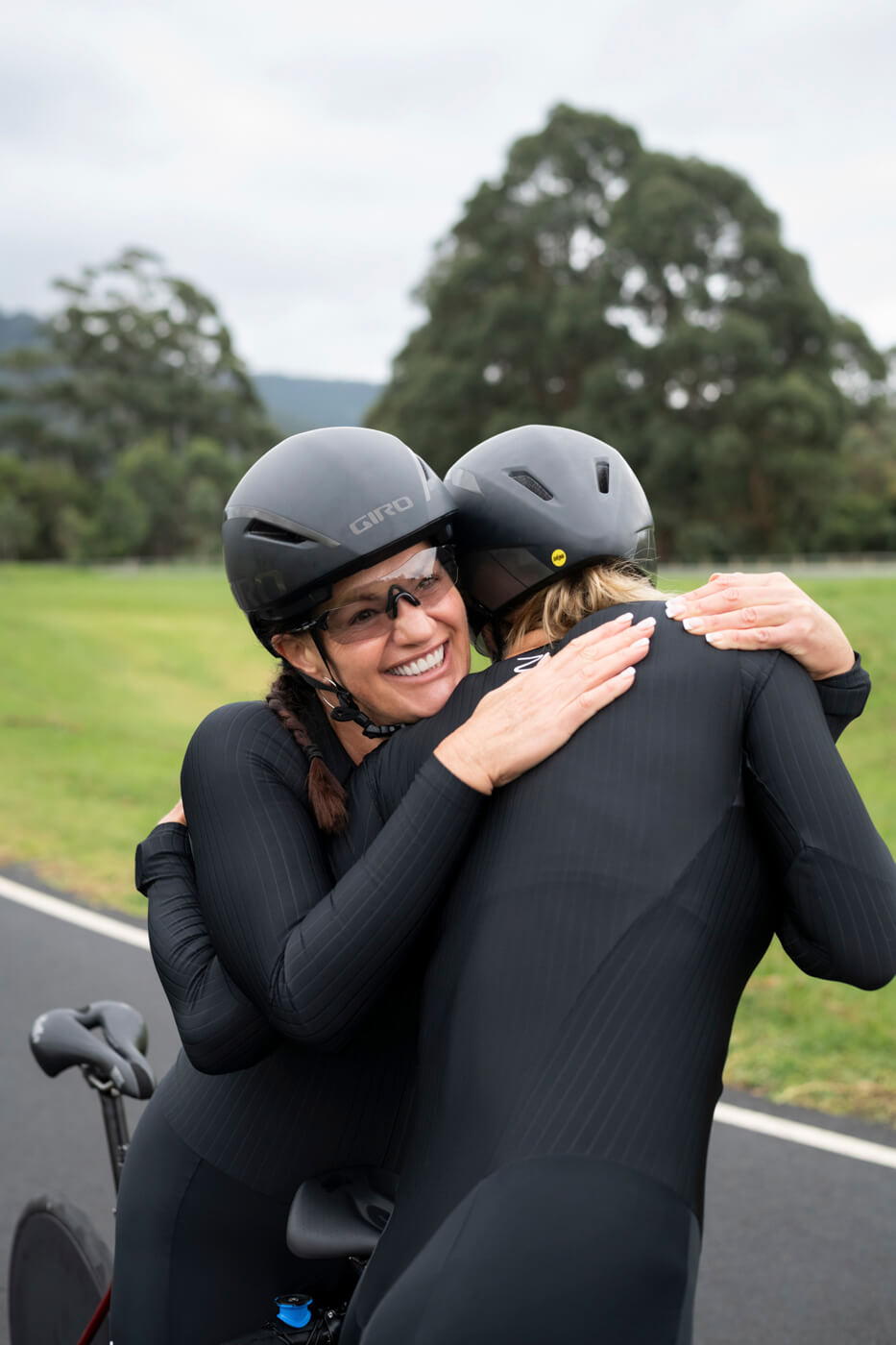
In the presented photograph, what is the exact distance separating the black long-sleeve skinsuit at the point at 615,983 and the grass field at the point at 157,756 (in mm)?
1859

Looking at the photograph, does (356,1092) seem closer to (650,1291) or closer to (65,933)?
(650,1291)

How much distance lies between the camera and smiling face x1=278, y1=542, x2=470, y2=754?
6.82 feet

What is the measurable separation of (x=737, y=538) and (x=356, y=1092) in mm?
41811

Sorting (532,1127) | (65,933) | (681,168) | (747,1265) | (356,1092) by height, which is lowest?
(65,933)

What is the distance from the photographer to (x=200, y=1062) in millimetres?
1942

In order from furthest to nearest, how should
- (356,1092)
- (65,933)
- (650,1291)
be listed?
(65,933)
(356,1092)
(650,1291)

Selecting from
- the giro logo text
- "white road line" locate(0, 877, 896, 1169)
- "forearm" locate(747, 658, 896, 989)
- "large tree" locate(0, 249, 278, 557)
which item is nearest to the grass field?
"white road line" locate(0, 877, 896, 1169)

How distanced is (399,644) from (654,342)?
4330 cm

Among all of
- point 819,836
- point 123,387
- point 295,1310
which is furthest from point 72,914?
point 123,387

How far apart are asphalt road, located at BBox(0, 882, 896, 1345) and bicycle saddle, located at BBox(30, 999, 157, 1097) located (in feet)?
4.40

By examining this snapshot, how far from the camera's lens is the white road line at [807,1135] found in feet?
14.4

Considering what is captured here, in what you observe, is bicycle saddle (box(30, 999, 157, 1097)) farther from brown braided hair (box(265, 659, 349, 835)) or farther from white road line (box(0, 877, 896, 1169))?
white road line (box(0, 877, 896, 1169))

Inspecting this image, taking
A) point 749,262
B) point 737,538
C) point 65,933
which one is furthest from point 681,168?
point 65,933

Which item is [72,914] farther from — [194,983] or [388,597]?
[388,597]
